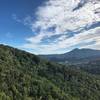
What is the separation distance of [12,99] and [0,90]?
13.1 metres

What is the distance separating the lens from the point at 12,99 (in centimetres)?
19675

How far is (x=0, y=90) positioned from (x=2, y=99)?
56.1 feet

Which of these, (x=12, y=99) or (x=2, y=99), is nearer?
(x=2, y=99)

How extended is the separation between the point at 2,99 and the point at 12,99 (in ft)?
50.5

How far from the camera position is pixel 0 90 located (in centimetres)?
19850

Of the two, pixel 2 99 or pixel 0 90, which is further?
pixel 0 90

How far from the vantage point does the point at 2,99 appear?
182750mm
